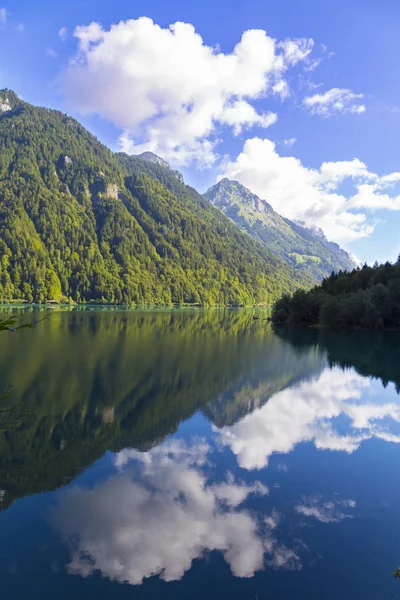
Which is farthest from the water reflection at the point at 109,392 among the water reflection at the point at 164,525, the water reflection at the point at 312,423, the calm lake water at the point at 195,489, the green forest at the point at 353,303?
the green forest at the point at 353,303

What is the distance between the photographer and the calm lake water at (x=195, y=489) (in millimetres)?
10242

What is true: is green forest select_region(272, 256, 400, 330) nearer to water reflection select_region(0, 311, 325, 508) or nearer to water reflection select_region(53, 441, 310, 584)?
water reflection select_region(0, 311, 325, 508)

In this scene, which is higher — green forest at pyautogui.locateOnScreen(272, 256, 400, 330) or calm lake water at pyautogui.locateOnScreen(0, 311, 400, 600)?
green forest at pyautogui.locateOnScreen(272, 256, 400, 330)

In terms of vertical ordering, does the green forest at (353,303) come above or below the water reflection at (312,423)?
above

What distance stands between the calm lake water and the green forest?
2662 inches

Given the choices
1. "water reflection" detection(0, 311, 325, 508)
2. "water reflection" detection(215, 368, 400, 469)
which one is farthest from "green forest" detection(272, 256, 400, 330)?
"water reflection" detection(215, 368, 400, 469)

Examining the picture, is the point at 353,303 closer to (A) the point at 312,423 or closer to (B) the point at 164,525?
(A) the point at 312,423

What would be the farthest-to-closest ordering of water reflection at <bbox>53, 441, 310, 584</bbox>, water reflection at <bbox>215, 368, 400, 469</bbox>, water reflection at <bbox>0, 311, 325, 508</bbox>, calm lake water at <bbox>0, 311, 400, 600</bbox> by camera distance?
water reflection at <bbox>215, 368, 400, 469</bbox> < water reflection at <bbox>0, 311, 325, 508</bbox> < water reflection at <bbox>53, 441, 310, 584</bbox> < calm lake water at <bbox>0, 311, 400, 600</bbox>

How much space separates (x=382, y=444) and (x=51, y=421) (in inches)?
710

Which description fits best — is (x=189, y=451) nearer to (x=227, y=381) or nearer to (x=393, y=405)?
(x=227, y=381)

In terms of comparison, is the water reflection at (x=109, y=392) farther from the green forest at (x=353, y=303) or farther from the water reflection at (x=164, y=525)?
the green forest at (x=353, y=303)

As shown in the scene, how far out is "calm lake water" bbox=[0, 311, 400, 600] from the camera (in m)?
10.2

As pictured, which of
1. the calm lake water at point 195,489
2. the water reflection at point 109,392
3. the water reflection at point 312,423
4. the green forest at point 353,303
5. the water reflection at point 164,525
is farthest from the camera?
the green forest at point 353,303

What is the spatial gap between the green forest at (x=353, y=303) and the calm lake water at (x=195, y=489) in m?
67.6
